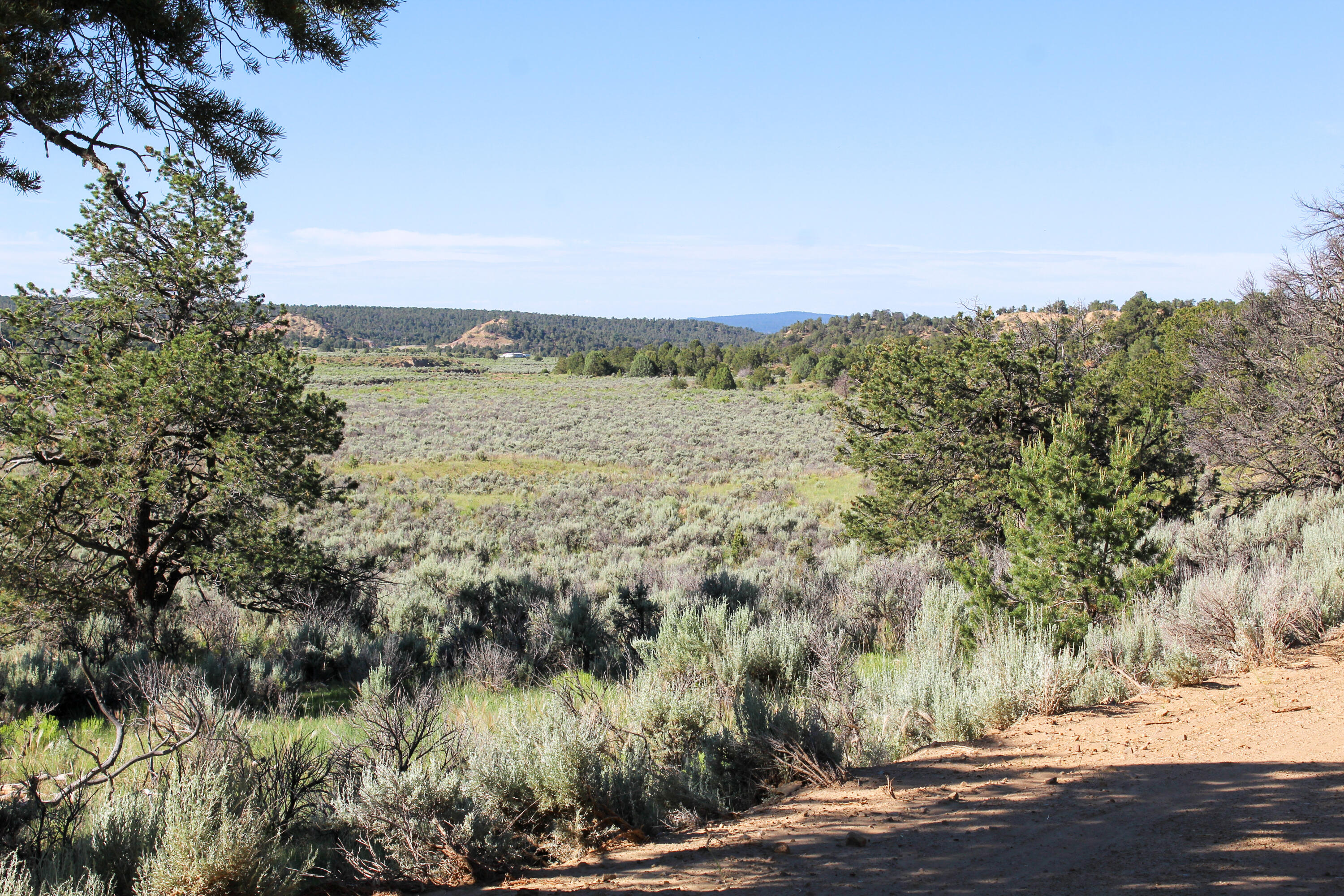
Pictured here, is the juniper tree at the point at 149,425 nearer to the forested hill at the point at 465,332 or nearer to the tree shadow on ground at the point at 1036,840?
the tree shadow on ground at the point at 1036,840

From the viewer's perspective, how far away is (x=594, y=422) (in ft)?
134

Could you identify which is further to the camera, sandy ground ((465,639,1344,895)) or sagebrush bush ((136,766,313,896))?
sandy ground ((465,639,1344,895))

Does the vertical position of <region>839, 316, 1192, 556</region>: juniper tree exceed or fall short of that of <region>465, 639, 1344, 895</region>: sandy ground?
it exceeds it

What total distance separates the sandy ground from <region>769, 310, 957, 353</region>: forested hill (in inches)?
3306

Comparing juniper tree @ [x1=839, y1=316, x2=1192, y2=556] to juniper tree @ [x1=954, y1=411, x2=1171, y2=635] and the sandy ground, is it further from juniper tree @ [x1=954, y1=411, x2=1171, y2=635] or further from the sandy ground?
the sandy ground

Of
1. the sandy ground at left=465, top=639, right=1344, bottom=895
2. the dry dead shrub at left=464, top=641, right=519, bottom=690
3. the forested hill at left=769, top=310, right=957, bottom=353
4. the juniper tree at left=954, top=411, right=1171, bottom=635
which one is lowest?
the dry dead shrub at left=464, top=641, right=519, bottom=690

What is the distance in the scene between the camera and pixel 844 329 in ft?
398

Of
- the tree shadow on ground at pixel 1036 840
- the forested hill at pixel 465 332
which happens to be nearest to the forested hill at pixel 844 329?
the forested hill at pixel 465 332

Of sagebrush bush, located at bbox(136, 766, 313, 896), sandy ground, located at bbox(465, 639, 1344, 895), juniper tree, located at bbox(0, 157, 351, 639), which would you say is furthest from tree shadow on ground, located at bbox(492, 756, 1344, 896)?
juniper tree, located at bbox(0, 157, 351, 639)

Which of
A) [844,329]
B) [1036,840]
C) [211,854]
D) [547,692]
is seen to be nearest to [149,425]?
[547,692]

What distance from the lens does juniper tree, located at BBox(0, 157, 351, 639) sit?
6.98 m

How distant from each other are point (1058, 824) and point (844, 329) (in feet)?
400

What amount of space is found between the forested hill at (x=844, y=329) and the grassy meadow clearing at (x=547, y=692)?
79.3 metres

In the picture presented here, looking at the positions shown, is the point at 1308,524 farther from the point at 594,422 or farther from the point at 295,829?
the point at 594,422
